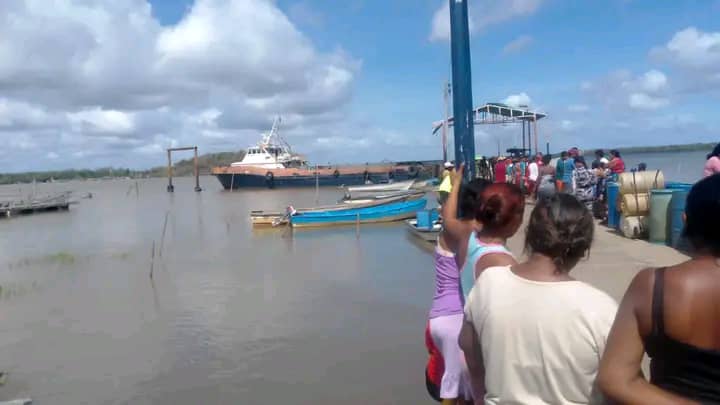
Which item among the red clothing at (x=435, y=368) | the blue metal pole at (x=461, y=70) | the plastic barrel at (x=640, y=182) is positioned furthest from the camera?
the plastic barrel at (x=640, y=182)

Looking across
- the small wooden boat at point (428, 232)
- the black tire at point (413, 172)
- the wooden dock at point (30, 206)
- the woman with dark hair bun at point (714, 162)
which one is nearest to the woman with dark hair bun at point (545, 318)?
the woman with dark hair bun at point (714, 162)

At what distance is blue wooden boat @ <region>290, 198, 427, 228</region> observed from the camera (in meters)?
19.9

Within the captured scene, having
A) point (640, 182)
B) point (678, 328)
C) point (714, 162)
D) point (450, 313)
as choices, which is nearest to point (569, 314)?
point (678, 328)

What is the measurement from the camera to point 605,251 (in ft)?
27.5

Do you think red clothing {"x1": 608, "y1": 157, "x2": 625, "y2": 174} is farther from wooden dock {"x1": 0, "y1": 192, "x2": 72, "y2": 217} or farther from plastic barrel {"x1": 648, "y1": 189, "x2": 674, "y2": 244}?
wooden dock {"x1": 0, "y1": 192, "x2": 72, "y2": 217}

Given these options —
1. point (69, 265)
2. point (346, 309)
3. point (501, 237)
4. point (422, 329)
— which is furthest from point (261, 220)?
point (501, 237)

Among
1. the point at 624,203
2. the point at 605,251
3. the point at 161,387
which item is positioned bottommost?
the point at 161,387

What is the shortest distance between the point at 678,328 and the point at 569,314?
14.5 inches

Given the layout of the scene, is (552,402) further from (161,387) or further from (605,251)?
(605,251)

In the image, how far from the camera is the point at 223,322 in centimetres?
908

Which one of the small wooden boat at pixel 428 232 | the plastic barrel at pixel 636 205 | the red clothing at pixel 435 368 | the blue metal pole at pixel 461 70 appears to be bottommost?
the small wooden boat at pixel 428 232

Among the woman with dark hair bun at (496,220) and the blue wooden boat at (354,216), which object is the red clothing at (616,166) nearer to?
the blue wooden boat at (354,216)

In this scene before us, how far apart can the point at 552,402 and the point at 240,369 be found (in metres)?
5.72

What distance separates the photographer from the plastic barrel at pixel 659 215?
27.8ft
